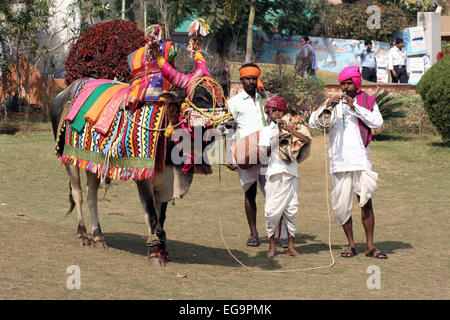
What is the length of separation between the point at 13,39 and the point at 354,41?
16228mm

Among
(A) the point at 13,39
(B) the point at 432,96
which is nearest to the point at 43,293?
(B) the point at 432,96

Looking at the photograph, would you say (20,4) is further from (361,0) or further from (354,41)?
(361,0)

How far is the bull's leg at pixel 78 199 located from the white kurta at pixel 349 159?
280 centimetres

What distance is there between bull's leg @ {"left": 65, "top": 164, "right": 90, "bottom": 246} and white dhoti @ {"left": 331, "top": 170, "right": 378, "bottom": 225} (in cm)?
281

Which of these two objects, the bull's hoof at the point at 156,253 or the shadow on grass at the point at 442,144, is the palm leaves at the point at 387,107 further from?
the bull's hoof at the point at 156,253

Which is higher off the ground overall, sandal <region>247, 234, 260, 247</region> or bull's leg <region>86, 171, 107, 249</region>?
bull's leg <region>86, 171, 107, 249</region>

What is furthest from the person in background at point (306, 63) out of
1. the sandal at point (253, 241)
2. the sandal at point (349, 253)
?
the sandal at point (349, 253)

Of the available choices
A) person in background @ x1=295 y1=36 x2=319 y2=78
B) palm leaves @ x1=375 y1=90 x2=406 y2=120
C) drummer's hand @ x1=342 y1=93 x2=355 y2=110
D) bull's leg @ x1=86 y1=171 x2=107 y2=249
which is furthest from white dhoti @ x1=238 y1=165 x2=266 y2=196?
person in background @ x1=295 y1=36 x2=319 y2=78

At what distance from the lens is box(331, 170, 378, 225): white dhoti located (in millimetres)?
7551

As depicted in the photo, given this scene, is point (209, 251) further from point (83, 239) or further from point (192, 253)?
point (83, 239)

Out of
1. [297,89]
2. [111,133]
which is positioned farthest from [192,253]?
[297,89]

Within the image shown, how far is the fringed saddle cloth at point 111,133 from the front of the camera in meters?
6.99

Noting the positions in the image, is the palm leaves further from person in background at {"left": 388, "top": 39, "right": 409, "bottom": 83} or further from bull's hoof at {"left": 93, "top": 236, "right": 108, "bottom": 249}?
bull's hoof at {"left": 93, "top": 236, "right": 108, "bottom": 249}

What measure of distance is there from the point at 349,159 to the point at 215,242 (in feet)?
6.81
